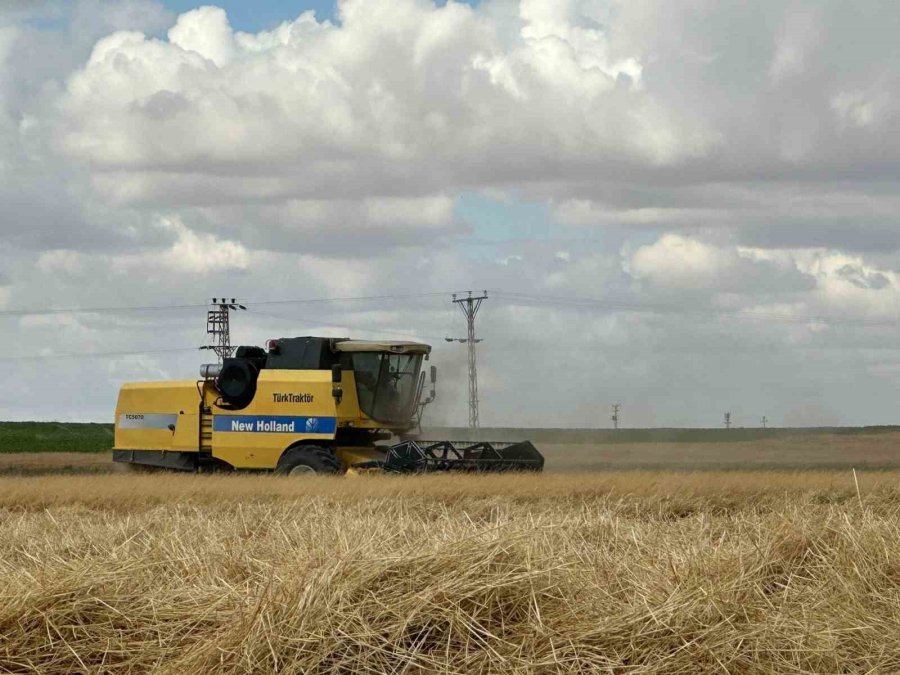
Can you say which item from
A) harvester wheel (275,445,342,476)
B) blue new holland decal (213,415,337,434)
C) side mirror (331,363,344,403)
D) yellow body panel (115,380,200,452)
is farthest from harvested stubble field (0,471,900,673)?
yellow body panel (115,380,200,452)

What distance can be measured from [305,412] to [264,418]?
891mm

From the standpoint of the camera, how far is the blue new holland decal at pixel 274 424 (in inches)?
848

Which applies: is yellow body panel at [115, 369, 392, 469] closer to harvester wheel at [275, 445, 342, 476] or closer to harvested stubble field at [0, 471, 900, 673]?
harvester wheel at [275, 445, 342, 476]

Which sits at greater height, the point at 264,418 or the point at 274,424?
the point at 264,418

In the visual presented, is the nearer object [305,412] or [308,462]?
[308,462]

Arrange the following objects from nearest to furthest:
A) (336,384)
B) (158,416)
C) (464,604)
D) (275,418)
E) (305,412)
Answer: (464,604)
(336,384)
(305,412)
(275,418)
(158,416)

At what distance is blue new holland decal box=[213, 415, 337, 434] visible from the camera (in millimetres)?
21531

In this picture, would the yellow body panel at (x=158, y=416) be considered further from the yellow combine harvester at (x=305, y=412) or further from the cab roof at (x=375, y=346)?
the cab roof at (x=375, y=346)

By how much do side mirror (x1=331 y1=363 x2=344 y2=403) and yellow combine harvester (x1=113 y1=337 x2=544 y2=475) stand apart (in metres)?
0.02

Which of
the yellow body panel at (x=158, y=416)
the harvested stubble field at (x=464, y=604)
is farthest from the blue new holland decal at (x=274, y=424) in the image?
the harvested stubble field at (x=464, y=604)

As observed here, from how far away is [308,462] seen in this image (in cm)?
2128

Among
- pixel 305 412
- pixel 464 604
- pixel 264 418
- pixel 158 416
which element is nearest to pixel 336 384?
pixel 305 412

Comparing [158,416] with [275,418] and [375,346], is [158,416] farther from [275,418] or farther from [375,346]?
[375,346]

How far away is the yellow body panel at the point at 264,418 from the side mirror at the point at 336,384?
0.08 m
